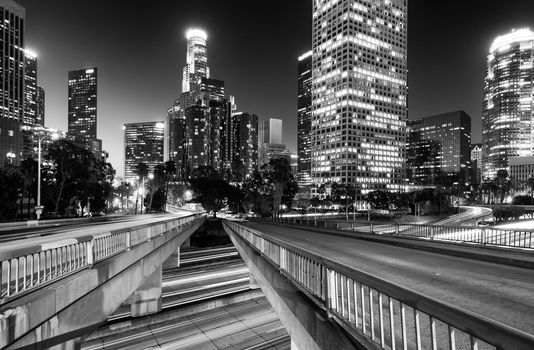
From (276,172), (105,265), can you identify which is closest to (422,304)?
(105,265)

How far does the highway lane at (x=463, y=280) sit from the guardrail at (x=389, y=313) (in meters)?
1.26

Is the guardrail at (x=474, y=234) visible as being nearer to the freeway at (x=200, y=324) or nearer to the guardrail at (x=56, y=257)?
the freeway at (x=200, y=324)

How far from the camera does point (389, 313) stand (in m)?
3.53

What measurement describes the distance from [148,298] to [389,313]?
24.1 meters

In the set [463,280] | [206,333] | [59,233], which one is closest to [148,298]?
[206,333]

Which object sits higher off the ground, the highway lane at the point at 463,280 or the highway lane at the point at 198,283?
the highway lane at the point at 463,280

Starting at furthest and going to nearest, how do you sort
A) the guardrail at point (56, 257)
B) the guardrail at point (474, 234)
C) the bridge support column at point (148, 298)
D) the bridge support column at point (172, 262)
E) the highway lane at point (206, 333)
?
the bridge support column at point (172, 262) < the bridge support column at point (148, 298) < the highway lane at point (206, 333) < the guardrail at point (474, 234) < the guardrail at point (56, 257)

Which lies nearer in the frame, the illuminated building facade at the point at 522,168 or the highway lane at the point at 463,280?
the highway lane at the point at 463,280

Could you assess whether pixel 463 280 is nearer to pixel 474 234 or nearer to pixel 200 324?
pixel 474 234

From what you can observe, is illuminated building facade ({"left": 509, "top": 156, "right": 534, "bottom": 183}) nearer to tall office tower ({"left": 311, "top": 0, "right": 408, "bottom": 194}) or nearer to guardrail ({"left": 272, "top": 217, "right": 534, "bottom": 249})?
tall office tower ({"left": 311, "top": 0, "right": 408, "bottom": 194})

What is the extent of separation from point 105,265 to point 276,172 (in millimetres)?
62702

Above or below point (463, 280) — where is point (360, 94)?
above

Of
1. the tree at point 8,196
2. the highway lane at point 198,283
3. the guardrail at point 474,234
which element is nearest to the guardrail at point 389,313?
the guardrail at point 474,234

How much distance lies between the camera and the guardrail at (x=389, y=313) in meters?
2.50
